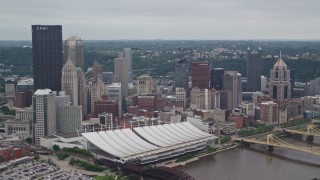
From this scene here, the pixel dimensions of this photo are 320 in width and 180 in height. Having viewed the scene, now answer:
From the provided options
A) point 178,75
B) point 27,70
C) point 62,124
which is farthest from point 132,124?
point 27,70

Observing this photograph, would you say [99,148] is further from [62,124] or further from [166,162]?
[62,124]

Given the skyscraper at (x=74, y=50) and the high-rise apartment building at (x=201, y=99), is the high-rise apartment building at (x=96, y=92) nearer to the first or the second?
the skyscraper at (x=74, y=50)

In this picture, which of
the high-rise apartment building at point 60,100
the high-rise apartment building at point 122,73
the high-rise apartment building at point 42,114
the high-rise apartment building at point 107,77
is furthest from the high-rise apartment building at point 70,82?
the high-rise apartment building at point 107,77

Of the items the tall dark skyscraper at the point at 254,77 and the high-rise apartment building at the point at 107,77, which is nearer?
the tall dark skyscraper at the point at 254,77

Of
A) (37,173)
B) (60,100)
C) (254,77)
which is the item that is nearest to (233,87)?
(254,77)

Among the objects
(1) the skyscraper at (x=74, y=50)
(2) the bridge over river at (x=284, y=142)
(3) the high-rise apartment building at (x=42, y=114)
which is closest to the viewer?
(2) the bridge over river at (x=284, y=142)

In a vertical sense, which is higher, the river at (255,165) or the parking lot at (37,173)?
the parking lot at (37,173)

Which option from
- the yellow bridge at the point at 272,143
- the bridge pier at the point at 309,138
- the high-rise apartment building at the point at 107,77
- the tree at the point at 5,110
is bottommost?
the bridge pier at the point at 309,138

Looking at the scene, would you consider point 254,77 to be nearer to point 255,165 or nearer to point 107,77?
point 107,77
